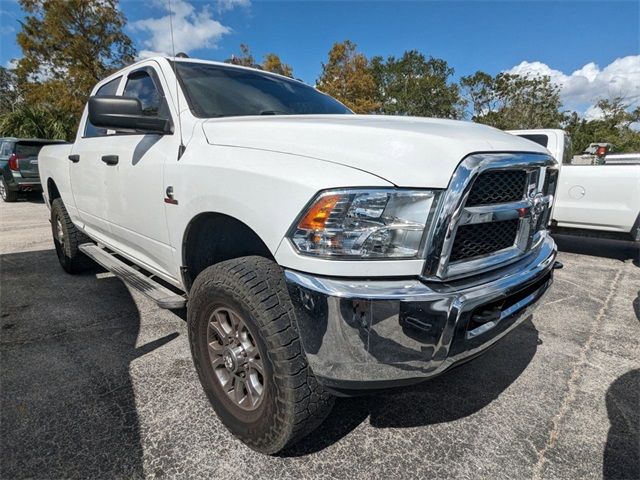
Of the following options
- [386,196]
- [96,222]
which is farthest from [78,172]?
[386,196]

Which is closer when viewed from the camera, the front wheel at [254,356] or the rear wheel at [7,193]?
the front wheel at [254,356]

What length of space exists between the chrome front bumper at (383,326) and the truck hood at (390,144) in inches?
16.3

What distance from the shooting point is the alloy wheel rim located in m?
1.79

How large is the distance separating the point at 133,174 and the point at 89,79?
17619 millimetres

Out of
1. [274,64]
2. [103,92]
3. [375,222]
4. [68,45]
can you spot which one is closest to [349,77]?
[274,64]

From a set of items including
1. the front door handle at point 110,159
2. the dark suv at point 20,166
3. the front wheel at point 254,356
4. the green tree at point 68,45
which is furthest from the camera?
the green tree at point 68,45

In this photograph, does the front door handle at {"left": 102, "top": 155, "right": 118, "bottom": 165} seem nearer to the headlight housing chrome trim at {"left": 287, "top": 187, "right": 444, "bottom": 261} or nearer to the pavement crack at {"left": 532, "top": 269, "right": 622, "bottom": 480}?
the headlight housing chrome trim at {"left": 287, "top": 187, "right": 444, "bottom": 261}

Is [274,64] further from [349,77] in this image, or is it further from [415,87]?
[415,87]

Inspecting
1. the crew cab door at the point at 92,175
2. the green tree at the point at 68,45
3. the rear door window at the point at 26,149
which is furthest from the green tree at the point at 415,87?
the crew cab door at the point at 92,175

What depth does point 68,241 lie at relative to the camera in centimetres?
425

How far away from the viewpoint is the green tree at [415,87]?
37406mm

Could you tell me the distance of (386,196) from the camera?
1.45 metres

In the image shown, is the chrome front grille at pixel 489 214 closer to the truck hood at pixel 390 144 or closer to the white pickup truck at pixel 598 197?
the truck hood at pixel 390 144

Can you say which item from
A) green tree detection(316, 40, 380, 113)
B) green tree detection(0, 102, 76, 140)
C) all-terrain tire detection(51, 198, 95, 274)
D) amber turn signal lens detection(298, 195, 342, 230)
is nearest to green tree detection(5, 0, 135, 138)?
green tree detection(0, 102, 76, 140)
